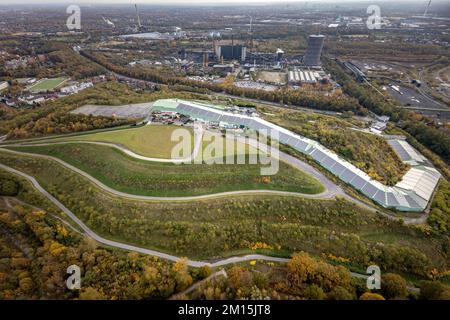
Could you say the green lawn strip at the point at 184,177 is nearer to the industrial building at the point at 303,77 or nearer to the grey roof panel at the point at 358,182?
the grey roof panel at the point at 358,182

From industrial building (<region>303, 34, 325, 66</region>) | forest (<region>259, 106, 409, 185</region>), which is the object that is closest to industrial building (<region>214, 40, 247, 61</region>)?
industrial building (<region>303, 34, 325, 66</region>)

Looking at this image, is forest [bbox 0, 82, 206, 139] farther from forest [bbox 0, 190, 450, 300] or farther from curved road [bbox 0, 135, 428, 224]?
forest [bbox 0, 190, 450, 300]

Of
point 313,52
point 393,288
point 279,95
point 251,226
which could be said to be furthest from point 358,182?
point 313,52

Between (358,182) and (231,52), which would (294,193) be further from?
(231,52)

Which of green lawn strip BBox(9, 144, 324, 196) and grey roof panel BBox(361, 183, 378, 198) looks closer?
green lawn strip BBox(9, 144, 324, 196)

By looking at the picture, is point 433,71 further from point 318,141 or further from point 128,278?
point 128,278

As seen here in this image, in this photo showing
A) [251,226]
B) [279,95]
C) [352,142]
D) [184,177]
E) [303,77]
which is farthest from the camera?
[303,77]

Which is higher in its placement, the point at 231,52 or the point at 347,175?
the point at 231,52
